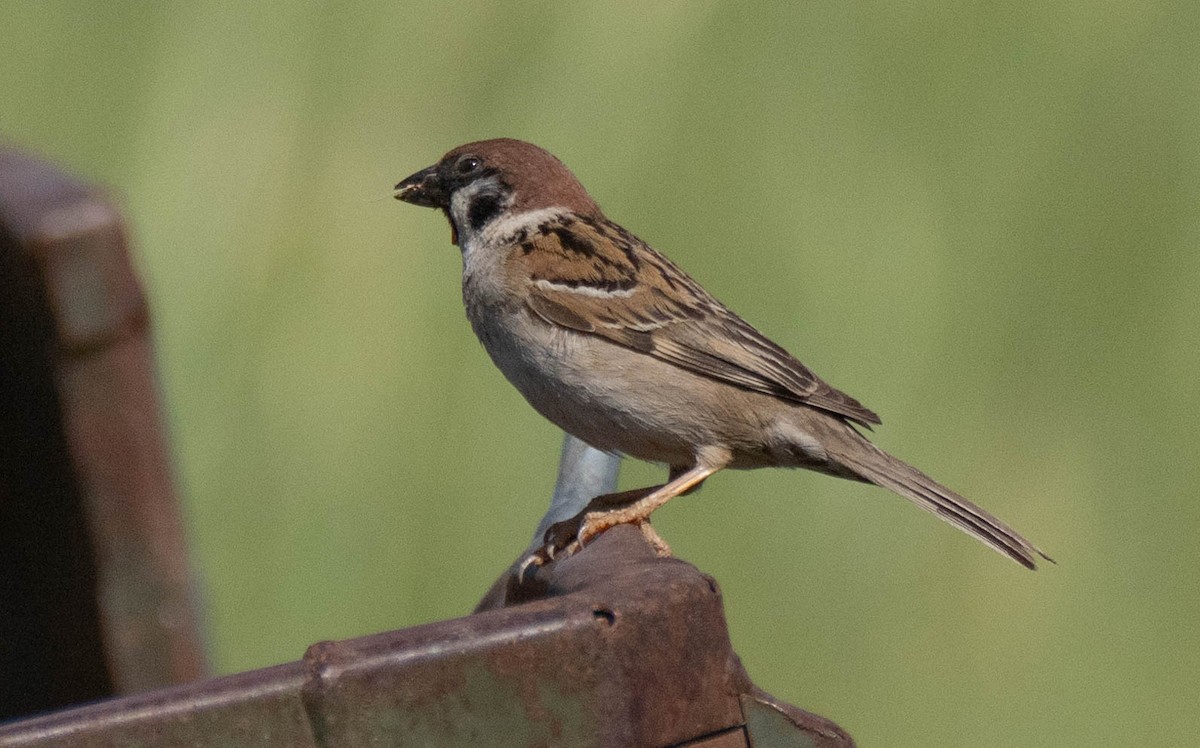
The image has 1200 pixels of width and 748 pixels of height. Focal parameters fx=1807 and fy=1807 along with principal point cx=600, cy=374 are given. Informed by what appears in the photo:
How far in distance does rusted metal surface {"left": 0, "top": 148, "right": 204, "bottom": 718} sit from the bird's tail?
51.2 inches

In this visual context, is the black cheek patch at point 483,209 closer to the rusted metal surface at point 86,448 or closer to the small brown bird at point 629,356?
the small brown bird at point 629,356

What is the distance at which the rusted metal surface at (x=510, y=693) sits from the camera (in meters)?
1.69

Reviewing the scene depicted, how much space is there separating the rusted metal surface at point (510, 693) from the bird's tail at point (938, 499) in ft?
5.12

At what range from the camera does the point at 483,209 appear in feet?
12.2

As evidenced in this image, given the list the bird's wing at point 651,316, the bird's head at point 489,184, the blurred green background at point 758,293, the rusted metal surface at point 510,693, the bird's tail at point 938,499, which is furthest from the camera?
the blurred green background at point 758,293

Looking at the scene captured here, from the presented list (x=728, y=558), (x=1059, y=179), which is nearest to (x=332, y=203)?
(x=728, y=558)

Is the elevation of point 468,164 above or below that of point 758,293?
above

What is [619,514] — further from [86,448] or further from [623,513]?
[86,448]

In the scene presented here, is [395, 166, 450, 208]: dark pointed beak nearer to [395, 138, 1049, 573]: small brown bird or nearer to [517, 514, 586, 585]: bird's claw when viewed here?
[395, 138, 1049, 573]: small brown bird

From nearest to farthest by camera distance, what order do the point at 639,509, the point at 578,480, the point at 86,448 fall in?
the point at 86,448, the point at 578,480, the point at 639,509

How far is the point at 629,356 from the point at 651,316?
0.43 feet

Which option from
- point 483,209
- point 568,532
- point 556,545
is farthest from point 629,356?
point 556,545

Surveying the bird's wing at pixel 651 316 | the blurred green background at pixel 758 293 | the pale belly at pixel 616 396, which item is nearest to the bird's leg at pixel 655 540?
the pale belly at pixel 616 396

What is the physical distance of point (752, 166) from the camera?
5172 mm
